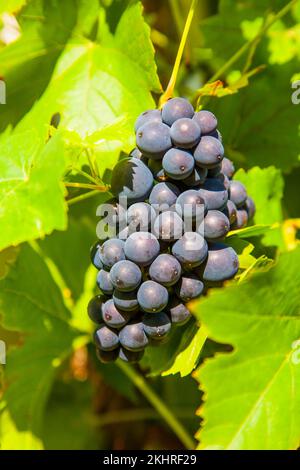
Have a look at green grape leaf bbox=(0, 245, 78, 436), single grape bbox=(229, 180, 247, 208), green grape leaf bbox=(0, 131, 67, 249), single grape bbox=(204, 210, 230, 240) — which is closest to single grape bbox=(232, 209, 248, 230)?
single grape bbox=(229, 180, 247, 208)

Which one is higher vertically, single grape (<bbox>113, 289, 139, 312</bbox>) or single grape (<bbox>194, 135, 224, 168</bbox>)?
single grape (<bbox>194, 135, 224, 168</bbox>)

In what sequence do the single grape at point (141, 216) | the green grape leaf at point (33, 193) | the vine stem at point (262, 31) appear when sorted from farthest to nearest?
the vine stem at point (262, 31) → the single grape at point (141, 216) → the green grape leaf at point (33, 193)

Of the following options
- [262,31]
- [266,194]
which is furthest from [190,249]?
[262,31]

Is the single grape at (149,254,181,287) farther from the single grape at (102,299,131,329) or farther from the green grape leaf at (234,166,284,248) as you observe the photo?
the green grape leaf at (234,166,284,248)

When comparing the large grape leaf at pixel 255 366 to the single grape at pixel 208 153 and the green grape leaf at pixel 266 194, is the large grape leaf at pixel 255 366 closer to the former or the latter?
the single grape at pixel 208 153

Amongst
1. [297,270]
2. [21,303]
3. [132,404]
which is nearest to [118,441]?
[132,404]

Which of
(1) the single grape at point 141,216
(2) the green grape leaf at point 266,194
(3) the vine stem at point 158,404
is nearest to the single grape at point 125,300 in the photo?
(1) the single grape at point 141,216
